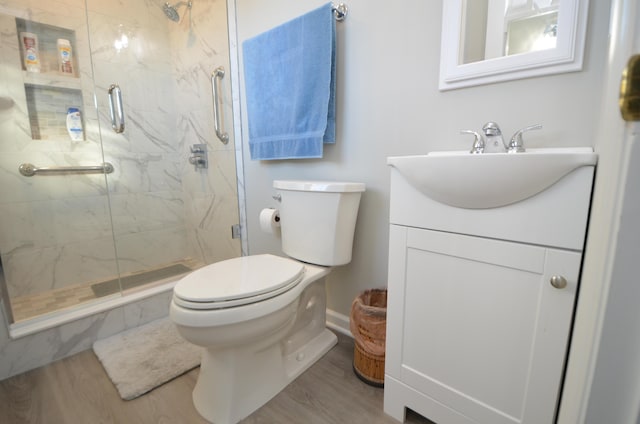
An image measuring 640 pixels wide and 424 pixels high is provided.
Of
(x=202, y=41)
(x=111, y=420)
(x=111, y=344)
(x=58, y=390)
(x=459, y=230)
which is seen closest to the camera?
(x=459, y=230)

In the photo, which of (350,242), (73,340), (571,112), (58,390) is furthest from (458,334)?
(73,340)

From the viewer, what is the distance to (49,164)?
1738 mm

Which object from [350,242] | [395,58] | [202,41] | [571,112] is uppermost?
[202,41]

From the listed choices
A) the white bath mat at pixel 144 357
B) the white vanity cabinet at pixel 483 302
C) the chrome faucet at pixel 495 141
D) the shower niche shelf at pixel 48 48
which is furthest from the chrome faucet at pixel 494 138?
the shower niche shelf at pixel 48 48

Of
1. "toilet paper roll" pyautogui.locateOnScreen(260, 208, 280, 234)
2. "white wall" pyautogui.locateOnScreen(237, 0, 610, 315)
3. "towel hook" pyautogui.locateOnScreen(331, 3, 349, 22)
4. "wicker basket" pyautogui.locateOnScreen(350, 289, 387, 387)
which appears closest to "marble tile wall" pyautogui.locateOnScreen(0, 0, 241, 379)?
"toilet paper roll" pyautogui.locateOnScreen(260, 208, 280, 234)

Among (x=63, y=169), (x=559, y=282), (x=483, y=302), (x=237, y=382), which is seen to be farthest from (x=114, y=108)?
(x=559, y=282)

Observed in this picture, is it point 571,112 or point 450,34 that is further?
point 450,34

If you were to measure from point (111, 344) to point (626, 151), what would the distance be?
72.1 inches

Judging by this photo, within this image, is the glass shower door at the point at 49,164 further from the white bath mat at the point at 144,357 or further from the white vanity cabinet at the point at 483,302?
the white vanity cabinet at the point at 483,302

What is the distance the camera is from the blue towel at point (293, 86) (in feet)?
4.14

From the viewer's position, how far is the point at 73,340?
135 cm

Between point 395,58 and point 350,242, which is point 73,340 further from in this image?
point 395,58

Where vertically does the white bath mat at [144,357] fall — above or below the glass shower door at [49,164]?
below

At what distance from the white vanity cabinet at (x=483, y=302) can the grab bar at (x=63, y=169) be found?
198cm
